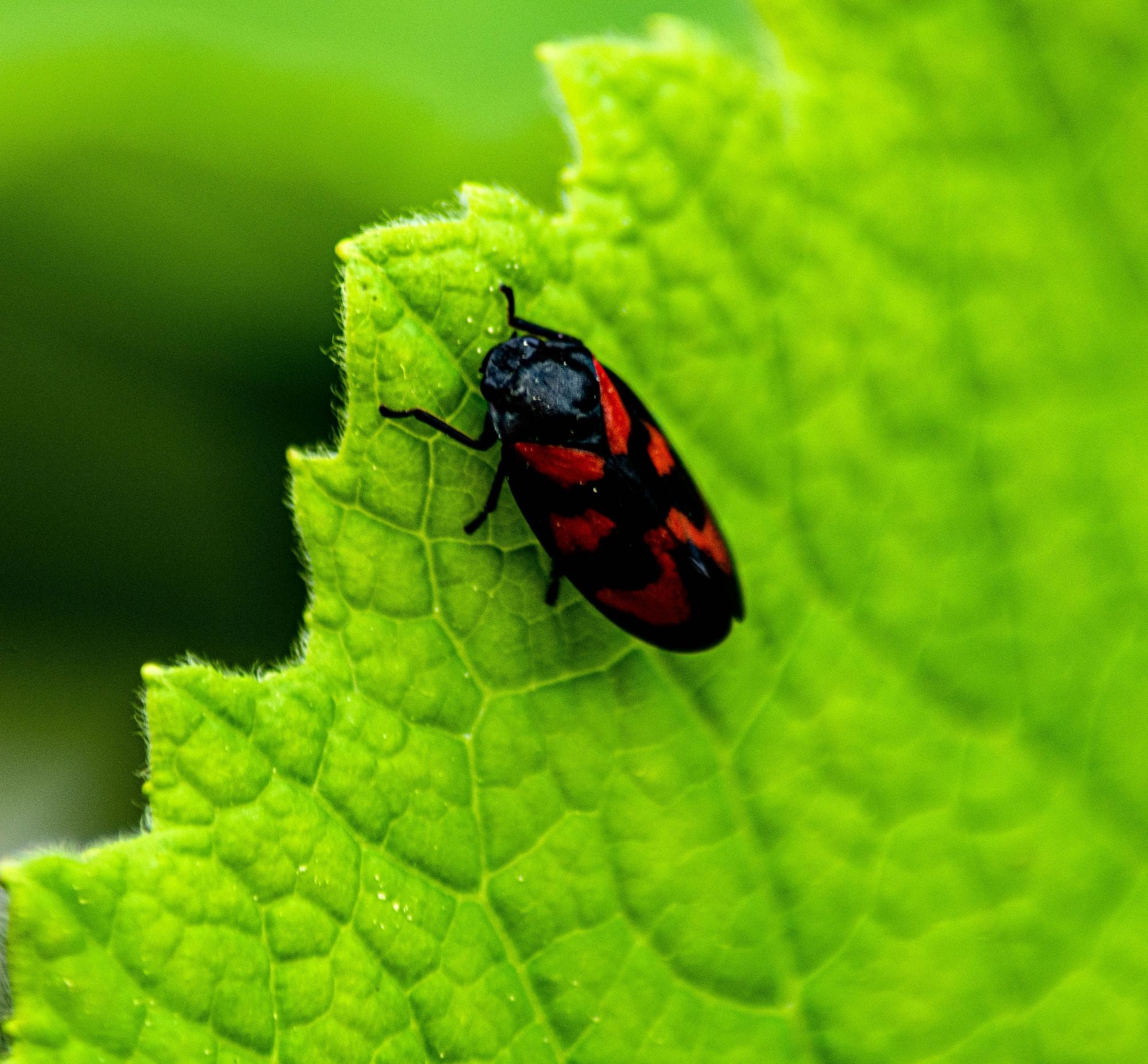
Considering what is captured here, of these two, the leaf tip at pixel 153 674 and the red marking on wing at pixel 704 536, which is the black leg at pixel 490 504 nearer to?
the red marking on wing at pixel 704 536

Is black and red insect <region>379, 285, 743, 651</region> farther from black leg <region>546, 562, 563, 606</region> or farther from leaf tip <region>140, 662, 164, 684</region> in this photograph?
leaf tip <region>140, 662, 164, 684</region>

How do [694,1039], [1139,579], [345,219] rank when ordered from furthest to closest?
[345,219] < [1139,579] < [694,1039]

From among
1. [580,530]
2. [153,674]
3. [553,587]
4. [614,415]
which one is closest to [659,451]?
[614,415]

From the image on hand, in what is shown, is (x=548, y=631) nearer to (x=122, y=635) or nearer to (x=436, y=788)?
(x=436, y=788)

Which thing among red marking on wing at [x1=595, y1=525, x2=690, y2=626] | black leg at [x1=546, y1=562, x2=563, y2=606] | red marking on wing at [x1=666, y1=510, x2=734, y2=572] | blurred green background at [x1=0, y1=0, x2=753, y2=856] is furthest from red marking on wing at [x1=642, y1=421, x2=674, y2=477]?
blurred green background at [x1=0, y1=0, x2=753, y2=856]

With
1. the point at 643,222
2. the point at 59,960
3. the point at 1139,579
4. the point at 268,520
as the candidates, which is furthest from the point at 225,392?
the point at 1139,579

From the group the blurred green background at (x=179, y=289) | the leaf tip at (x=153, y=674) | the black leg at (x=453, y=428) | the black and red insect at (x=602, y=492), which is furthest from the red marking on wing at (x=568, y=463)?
the blurred green background at (x=179, y=289)

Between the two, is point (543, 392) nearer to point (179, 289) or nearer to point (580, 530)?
point (580, 530)
